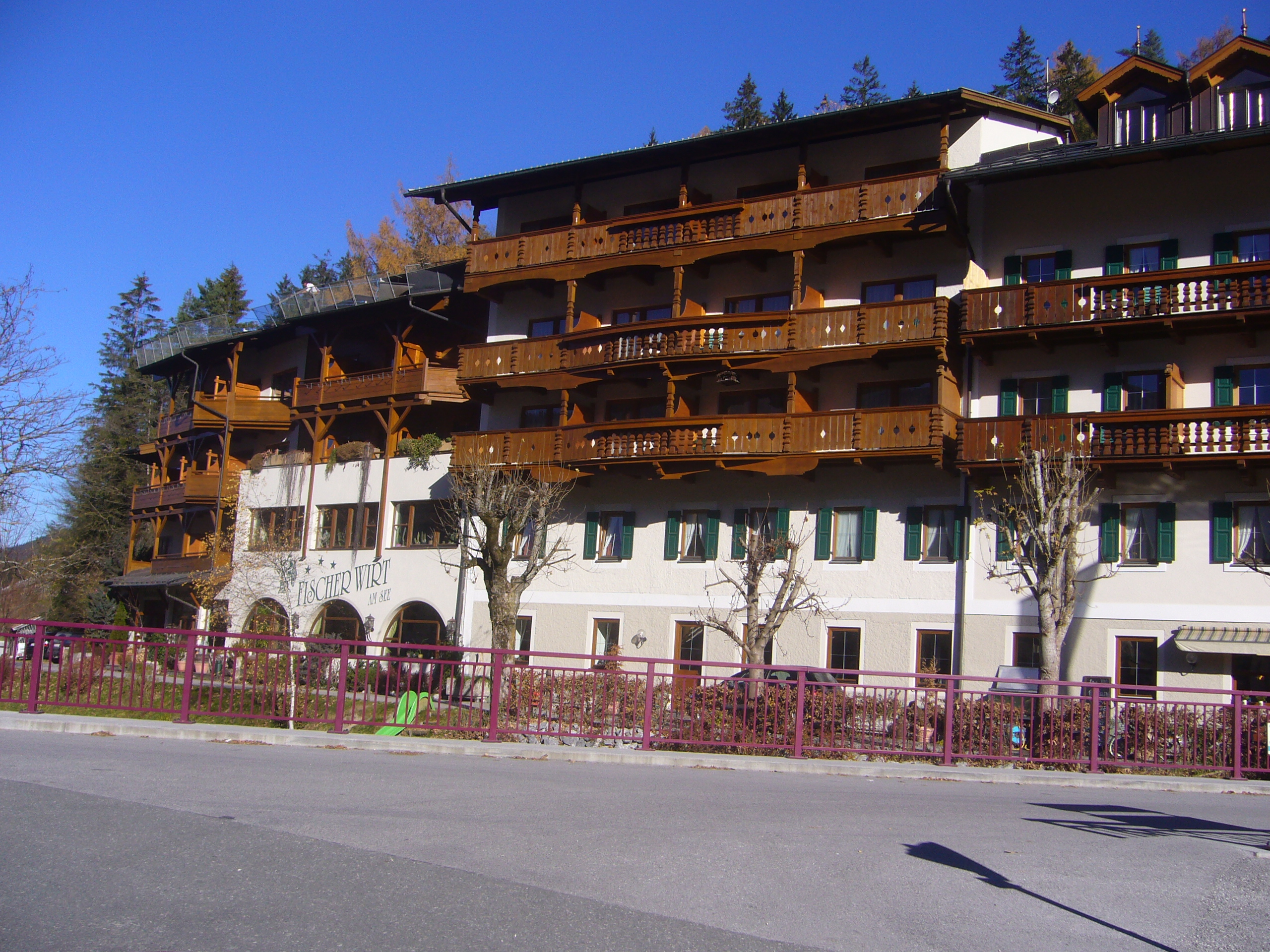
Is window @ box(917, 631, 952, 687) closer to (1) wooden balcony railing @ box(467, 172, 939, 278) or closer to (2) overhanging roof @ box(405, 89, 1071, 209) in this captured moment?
(1) wooden balcony railing @ box(467, 172, 939, 278)

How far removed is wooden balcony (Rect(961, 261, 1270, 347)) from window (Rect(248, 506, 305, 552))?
2439 cm

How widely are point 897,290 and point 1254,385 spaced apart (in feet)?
28.2

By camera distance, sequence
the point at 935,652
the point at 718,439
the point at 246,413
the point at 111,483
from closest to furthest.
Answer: the point at 935,652, the point at 718,439, the point at 246,413, the point at 111,483

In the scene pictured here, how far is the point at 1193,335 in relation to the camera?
86.6 feet

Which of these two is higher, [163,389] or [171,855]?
[163,389]

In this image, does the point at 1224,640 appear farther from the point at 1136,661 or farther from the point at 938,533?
the point at 938,533

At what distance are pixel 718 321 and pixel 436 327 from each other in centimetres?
1435

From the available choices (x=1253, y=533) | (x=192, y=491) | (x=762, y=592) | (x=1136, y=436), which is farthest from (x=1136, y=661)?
(x=192, y=491)

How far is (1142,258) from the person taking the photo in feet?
90.4

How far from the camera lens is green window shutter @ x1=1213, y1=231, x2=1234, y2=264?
86.5 feet

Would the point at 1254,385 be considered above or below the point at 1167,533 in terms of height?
above

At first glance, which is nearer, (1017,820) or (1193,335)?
(1017,820)

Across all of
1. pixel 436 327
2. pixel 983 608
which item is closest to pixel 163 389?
pixel 436 327

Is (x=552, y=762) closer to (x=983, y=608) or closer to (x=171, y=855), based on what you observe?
(x=171, y=855)
